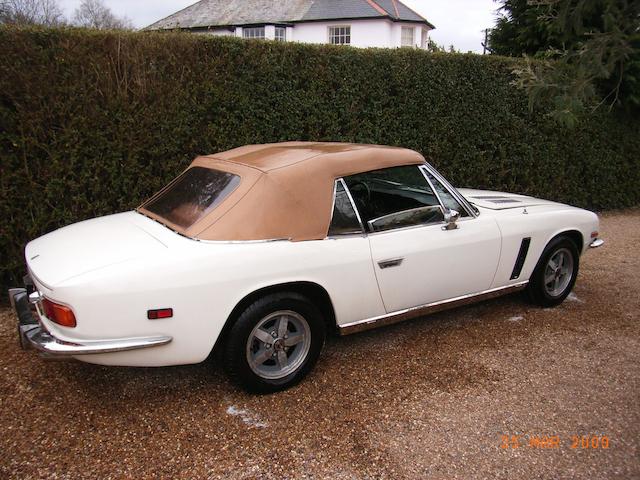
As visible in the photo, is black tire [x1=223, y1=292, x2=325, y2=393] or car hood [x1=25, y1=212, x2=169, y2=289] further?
black tire [x1=223, y1=292, x2=325, y2=393]

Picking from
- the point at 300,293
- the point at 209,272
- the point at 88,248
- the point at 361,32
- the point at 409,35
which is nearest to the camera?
the point at 209,272

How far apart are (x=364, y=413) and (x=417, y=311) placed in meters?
0.96

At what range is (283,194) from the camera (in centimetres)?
304

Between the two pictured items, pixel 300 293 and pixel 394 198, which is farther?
pixel 394 198

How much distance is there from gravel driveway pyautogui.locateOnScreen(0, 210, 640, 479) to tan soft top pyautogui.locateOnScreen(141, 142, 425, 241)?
1038 mm

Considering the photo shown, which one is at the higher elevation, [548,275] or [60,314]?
[60,314]

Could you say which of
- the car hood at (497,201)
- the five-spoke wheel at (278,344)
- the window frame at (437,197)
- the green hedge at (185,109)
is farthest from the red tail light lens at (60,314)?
the car hood at (497,201)

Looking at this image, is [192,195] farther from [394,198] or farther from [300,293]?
[394,198]

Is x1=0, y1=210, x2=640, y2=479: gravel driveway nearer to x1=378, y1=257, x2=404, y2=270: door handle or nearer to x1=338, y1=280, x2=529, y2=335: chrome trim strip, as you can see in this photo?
x1=338, y1=280, x2=529, y2=335: chrome trim strip

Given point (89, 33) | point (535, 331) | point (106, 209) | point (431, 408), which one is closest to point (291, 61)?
point (89, 33)

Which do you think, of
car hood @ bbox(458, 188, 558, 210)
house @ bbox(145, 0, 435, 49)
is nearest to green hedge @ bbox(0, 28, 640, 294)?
car hood @ bbox(458, 188, 558, 210)

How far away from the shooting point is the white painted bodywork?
8.14 ft

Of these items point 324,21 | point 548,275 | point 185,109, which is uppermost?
point 324,21

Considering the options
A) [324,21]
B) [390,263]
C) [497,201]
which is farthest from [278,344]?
[324,21]
